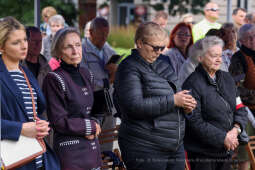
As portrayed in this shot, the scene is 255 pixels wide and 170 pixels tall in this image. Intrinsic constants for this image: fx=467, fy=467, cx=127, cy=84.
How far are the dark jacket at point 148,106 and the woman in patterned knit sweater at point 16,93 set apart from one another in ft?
2.23

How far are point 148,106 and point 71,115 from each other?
1.89ft

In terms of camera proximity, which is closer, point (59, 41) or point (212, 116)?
point (59, 41)

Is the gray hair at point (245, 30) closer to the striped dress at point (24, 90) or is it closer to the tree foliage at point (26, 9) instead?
the tree foliage at point (26, 9)

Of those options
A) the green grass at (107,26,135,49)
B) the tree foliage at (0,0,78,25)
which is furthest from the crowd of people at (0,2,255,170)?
the green grass at (107,26,135,49)

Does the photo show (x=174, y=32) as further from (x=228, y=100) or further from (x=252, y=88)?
(x=228, y=100)

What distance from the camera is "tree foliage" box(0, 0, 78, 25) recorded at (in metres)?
7.11

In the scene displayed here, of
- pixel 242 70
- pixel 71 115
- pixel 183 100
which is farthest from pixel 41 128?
pixel 242 70

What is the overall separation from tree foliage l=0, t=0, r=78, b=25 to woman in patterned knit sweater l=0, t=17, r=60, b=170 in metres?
2.89

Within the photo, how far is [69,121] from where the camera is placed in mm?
3379

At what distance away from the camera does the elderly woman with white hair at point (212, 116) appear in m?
4.05

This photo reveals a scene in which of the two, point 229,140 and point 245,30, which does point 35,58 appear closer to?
point 229,140

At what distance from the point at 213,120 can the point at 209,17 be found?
4297 millimetres

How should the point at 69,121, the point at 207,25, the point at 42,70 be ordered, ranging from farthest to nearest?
the point at 207,25 < the point at 42,70 < the point at 69,121

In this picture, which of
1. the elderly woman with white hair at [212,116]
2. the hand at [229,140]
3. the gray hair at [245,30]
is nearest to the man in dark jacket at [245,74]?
the gray hair at [245,30]
